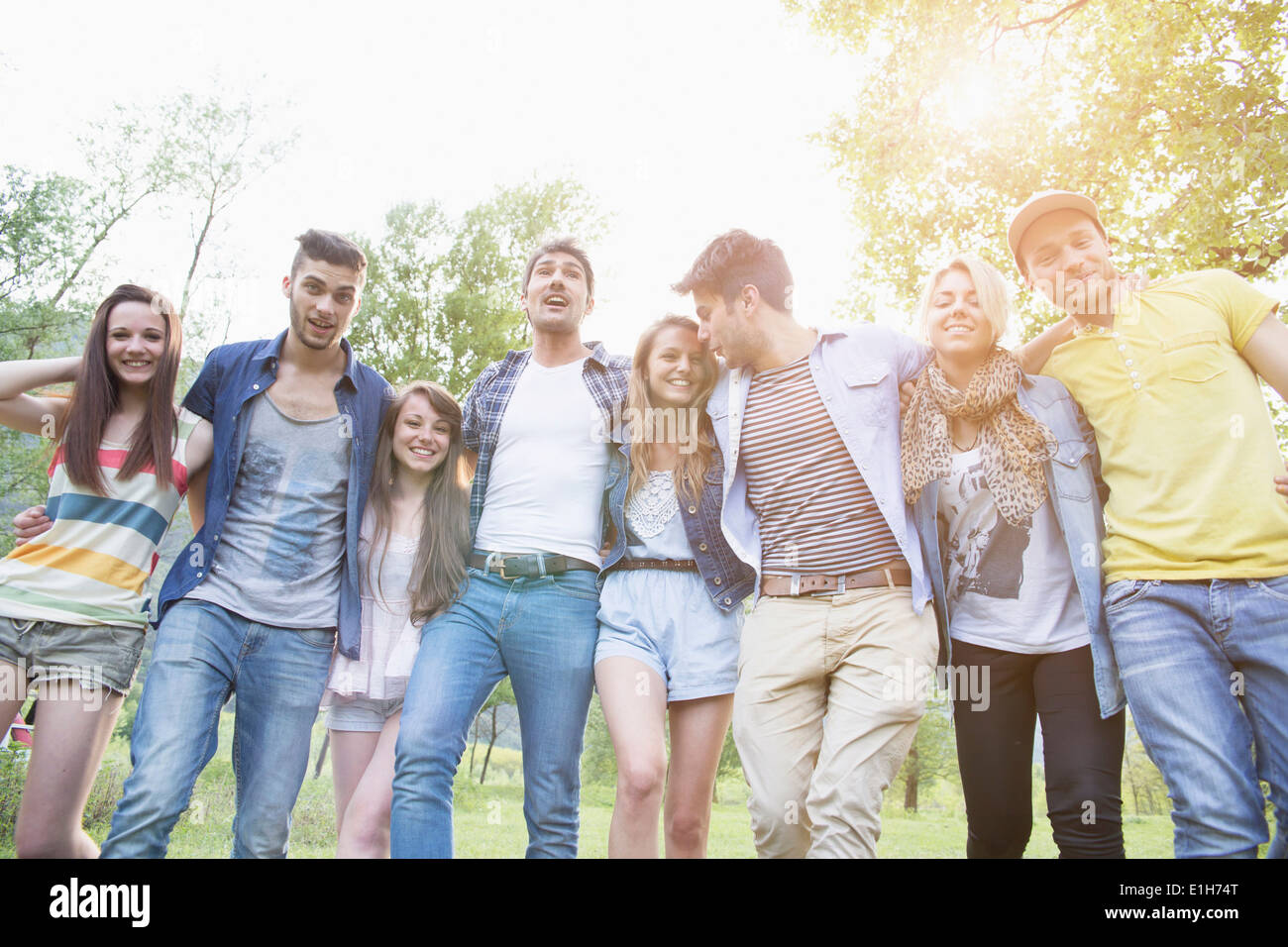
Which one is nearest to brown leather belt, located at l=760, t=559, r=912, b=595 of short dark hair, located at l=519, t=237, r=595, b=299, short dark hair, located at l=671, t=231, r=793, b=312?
short dark hair, located at l=671, t=231, r=793, b=312

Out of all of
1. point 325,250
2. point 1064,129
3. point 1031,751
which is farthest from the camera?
point 1064,129

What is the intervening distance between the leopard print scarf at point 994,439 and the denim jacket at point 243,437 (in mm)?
2770

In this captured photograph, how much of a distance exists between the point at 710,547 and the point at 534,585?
88 cm

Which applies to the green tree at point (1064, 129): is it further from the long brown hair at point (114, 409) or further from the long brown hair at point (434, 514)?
the long brown hair at point (114, 409)

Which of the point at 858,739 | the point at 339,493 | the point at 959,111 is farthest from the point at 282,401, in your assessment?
the point at 959,111

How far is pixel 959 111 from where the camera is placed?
1079 centimetres

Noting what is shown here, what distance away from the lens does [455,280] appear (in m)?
20.4

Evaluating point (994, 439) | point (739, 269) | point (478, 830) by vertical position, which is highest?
point (739, 269)

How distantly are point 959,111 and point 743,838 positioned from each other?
12.5 meters

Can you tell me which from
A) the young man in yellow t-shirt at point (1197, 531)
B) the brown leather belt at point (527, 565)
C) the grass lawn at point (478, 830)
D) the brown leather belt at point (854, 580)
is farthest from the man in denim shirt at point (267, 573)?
the grass lawn at point (478, 830)

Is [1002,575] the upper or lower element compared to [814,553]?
lower

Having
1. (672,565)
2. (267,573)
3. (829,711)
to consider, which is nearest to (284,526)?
(267,573)

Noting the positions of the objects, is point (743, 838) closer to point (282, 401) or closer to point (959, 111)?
point (959, 111)

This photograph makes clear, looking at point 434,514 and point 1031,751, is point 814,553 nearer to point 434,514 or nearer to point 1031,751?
point 1031,751
